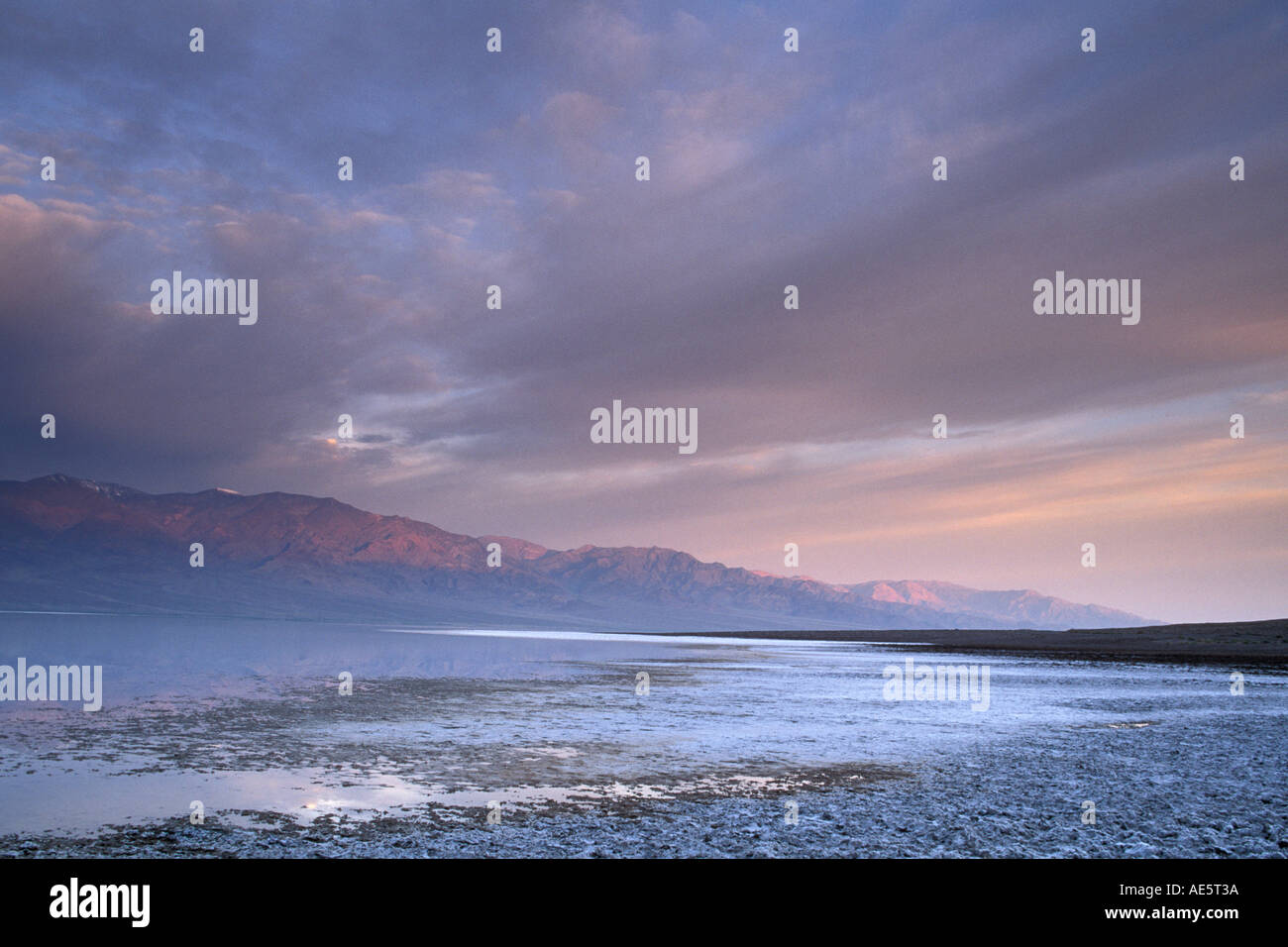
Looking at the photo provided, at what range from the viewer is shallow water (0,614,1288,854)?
40.3ft

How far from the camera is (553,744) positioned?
57.7ft

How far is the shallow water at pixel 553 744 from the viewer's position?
12.3m

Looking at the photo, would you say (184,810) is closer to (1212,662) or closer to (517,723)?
(517,723)
